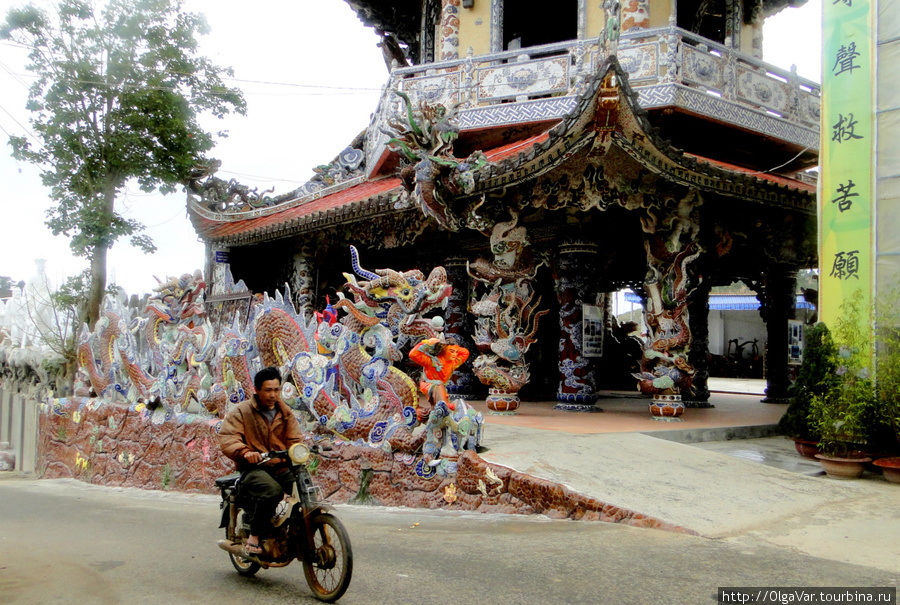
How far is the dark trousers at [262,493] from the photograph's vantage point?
14.1 feet

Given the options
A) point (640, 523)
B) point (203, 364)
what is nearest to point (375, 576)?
point (640, 523)

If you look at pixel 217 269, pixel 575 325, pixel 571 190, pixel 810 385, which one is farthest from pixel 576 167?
pixel 217 269

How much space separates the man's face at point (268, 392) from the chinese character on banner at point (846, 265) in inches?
256

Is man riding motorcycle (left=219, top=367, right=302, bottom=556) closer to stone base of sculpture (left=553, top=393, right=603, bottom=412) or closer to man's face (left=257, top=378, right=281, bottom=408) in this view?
man's face (left=257, top=378, right=281, bottom=408)

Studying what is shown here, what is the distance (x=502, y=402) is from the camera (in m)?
9.88

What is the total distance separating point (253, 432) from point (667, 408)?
21.0 feet

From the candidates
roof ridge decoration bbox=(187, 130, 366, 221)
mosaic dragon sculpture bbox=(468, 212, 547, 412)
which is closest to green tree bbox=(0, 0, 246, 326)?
roof ridge decoration bbox=(187, 130, 366, 221)

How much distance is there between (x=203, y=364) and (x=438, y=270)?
14.0 ft

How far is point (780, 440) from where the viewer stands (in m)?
9.77

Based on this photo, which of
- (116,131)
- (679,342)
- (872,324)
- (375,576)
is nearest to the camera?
(375,576)

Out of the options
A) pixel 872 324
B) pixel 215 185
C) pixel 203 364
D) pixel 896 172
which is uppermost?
pixel 215 185

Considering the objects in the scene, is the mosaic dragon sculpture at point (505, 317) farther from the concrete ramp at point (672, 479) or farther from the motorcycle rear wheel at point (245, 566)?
the motorcycle rear wheel at point (245, 566)

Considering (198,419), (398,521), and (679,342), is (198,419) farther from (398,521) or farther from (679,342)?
(679,342)

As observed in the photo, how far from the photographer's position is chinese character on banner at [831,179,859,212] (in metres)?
8.12
